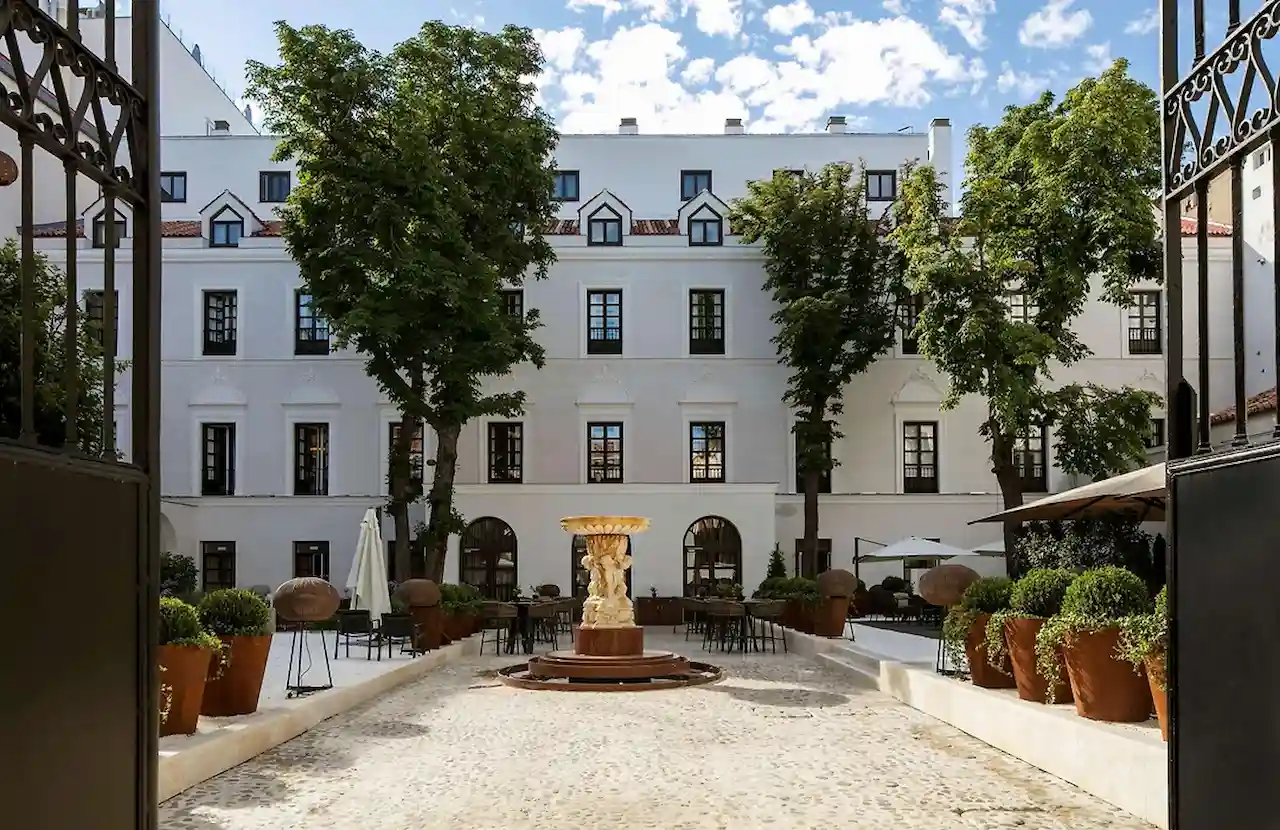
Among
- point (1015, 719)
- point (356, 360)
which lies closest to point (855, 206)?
point (356, 360)

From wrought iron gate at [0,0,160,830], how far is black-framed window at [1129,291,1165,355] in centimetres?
3176

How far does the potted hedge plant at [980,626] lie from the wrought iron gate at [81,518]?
8.94m

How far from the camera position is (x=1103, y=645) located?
8.98m

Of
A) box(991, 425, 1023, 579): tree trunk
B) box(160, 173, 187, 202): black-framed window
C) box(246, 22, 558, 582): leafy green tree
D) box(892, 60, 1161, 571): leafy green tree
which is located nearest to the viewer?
box(892, 60, 1161, 571): leafy green tree

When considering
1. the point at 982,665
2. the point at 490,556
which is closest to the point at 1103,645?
the point at 982,665

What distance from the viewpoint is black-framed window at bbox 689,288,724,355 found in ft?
109

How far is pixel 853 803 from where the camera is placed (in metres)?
8.32

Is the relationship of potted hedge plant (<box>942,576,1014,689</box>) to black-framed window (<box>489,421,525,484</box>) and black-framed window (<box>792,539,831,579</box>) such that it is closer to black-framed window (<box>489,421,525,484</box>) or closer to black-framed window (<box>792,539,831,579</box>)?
black-framed window (<box>792,539,831,579</box>)

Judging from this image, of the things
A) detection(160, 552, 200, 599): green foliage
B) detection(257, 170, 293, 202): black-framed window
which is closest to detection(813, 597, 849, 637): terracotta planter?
detection(160, 552, 200, 599): green foliage

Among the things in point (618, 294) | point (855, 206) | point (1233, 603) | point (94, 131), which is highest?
point (855, 206)

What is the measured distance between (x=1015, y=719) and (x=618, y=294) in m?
24.1

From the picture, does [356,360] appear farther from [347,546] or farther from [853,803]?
[853,803]

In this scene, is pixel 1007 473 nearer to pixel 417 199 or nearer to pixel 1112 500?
pixel 417 199

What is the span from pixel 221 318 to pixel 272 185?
5522mm
